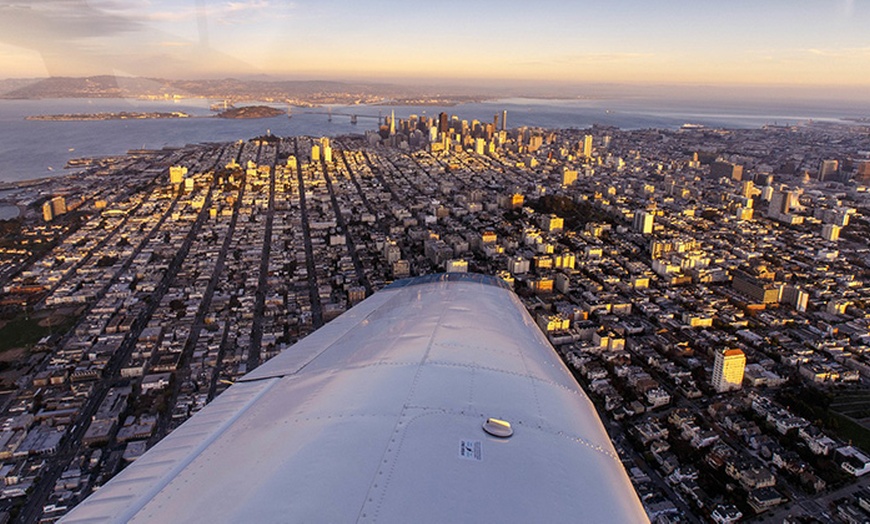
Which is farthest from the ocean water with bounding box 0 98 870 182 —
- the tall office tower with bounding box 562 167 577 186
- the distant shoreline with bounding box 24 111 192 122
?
the tall office tower with bounding box 562 167 577 186

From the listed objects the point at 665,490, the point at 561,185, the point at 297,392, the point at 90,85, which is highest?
the point at 90,85

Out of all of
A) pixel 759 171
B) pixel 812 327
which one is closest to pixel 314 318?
pixel 812 327

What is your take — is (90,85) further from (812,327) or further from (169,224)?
(812,327)

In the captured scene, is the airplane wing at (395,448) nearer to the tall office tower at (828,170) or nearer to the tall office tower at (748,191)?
the tall office tower at (748,191)

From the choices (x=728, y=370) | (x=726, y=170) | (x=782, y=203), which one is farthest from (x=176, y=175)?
(x=726, y=170)

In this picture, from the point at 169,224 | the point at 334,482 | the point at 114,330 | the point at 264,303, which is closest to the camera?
the point at 334,482

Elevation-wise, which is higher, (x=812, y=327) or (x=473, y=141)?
(x=473, y=141)

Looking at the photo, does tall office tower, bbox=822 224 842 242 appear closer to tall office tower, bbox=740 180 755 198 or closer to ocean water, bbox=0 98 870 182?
tall office tower, bbox=740 180 755 198

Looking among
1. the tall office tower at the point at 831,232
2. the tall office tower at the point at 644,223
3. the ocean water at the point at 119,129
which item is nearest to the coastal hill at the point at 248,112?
the ocean water at the point at 119,129
